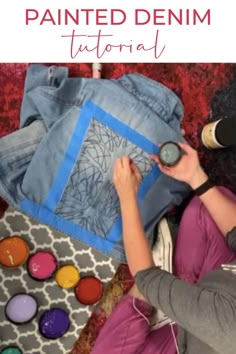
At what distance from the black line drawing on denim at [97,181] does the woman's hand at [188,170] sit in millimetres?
106

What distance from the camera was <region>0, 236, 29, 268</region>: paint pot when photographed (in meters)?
1.16

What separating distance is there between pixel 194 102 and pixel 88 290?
55cm

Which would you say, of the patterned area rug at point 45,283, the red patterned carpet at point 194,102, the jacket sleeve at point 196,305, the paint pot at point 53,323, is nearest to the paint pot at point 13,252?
the patterned area rug at point 45,283

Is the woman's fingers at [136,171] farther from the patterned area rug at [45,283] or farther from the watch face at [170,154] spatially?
the patterned area rug at [45,283]

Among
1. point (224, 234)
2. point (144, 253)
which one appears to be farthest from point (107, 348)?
point (224, 234)

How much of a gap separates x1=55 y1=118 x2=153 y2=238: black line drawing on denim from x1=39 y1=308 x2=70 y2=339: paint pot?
0.71 ft

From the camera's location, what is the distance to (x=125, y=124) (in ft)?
3.84

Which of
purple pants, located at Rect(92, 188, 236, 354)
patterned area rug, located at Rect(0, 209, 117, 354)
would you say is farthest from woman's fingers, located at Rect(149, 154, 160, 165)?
patterned area rug, located at Rect(0, 209, 117, 354)

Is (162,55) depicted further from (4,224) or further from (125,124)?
(4,224)

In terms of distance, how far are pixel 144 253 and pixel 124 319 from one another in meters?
0.21

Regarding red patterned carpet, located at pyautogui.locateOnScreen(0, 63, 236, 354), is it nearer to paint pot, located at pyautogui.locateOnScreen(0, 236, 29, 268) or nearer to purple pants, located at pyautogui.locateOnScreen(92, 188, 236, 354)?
purple pants, located at pyautogui.locateOnScreen(92, 188, 236, 354)

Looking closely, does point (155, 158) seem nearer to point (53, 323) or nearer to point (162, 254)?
point (162, 254)

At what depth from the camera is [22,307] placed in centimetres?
118

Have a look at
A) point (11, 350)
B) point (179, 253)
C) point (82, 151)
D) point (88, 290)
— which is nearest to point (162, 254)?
point (179, 253)
